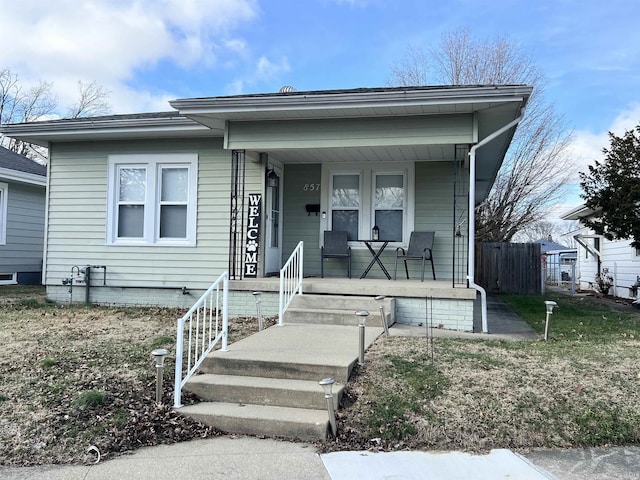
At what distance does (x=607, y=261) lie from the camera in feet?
54.3

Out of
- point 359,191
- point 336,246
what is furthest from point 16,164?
point 359,191

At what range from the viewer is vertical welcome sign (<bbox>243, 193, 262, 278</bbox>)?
830 centimetres

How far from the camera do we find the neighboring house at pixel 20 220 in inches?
510

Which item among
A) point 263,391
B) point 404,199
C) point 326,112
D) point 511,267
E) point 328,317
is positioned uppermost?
point 326,112

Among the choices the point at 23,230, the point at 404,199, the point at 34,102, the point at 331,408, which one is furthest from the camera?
the point at 34,102

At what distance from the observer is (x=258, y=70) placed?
64.3 ft

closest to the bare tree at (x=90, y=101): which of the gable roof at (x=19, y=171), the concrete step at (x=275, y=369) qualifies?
the gable roof at (x=19, y=171)

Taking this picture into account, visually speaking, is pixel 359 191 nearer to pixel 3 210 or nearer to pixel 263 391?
pixel 263 391

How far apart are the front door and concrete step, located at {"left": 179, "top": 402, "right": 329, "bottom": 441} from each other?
4.76 m

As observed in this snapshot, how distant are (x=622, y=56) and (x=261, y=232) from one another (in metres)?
12.9

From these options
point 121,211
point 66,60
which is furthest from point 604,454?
point 66,60

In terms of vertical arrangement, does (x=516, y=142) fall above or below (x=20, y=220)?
above

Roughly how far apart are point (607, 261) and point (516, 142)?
18.4 feet

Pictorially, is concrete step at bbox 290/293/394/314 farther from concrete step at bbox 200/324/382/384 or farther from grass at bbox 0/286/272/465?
concrete step at bbox 200/324/382/384
